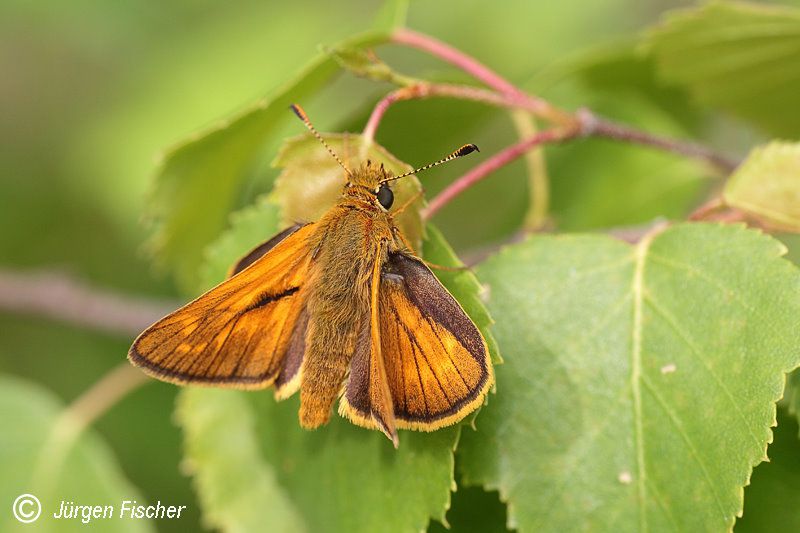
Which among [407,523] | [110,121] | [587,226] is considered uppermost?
[110,121]

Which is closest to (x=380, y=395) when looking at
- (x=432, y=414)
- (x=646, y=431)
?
(x=432, y=414)

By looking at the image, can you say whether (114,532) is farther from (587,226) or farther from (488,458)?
(587,226)

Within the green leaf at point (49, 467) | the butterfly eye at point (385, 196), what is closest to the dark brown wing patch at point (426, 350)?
the butterfly eye at point (385, 196)

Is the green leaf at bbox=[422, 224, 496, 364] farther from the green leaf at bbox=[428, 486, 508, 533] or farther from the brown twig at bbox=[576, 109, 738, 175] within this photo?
the brown twig at bbox=[576, 109, 738, 175]

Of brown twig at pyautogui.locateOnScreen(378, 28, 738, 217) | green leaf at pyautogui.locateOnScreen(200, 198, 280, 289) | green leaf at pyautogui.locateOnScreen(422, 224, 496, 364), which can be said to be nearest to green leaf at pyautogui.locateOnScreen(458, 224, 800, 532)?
green leaf at pyautogui.locateOnScreen(422, 224, 496, 364)

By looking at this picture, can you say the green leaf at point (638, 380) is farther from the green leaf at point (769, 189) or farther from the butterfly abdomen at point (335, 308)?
the butterfly abdomen at point (335, 308)

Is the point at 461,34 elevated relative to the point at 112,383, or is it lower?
elevated
